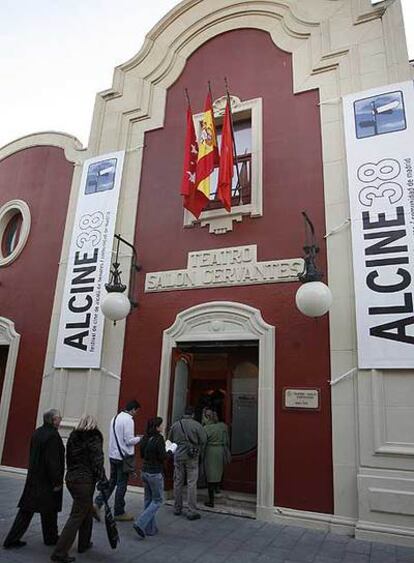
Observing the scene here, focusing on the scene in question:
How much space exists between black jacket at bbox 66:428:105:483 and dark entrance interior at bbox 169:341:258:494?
9.54ft

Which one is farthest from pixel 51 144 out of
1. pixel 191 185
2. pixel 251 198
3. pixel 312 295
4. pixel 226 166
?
pixel 312 295

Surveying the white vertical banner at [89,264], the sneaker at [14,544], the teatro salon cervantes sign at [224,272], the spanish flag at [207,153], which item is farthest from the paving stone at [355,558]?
the spanish flag at [207,153]

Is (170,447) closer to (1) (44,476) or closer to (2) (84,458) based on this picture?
(2) (84,458)

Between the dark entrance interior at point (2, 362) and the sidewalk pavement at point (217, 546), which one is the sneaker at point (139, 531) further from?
the dark entrance interior at point (2, 362)

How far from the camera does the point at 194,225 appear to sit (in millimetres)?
8438

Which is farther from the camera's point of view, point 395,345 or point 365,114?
point 365,114

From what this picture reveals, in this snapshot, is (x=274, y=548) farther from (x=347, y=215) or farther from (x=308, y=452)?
(x=347, y=215)

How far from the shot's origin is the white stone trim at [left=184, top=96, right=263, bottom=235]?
26.2 feet

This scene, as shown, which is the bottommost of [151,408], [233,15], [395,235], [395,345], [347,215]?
[151,408]

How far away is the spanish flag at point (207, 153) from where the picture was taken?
798 cm

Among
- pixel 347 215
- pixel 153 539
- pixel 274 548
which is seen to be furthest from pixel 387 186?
pixel 153 539

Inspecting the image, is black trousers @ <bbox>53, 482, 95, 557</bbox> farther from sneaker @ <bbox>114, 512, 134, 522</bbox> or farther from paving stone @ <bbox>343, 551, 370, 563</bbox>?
paving stone @ <bbox>343, 551, 370, 563</bbox>

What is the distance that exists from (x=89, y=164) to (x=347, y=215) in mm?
6045

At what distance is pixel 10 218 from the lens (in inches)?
445
